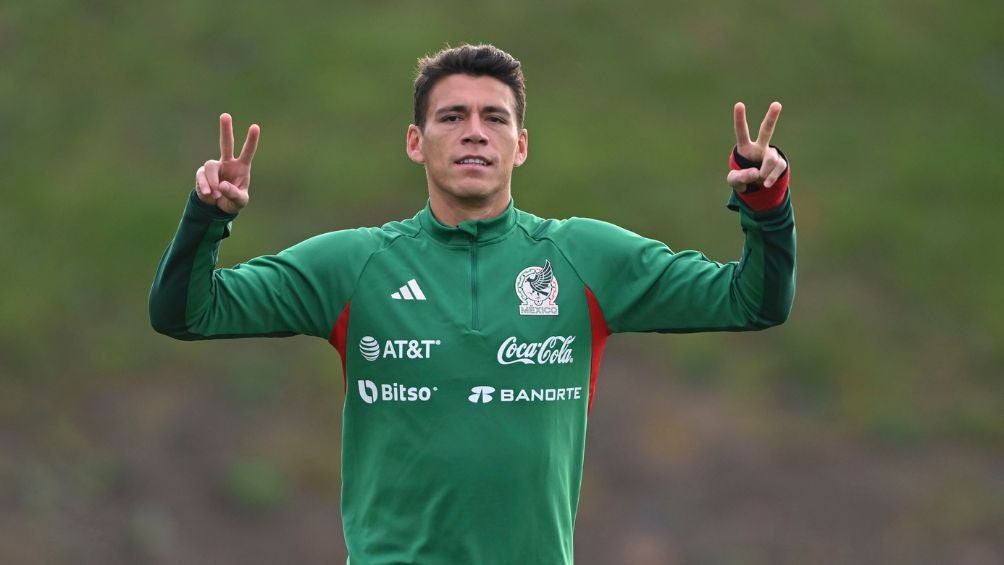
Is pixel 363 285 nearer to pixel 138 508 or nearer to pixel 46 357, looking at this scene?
pixel 138 508

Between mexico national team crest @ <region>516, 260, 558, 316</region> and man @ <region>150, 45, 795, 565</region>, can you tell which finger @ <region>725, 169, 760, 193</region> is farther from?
mexico national team crest @ <region>516, 260, 558, 316</region>

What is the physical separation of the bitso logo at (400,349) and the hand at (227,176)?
63cm

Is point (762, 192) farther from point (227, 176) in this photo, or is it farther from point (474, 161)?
point (227, 176)

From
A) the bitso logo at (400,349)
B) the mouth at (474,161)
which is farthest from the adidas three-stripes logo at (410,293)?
the mouth at (474,161)

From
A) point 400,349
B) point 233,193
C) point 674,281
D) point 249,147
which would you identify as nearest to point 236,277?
point 233,193

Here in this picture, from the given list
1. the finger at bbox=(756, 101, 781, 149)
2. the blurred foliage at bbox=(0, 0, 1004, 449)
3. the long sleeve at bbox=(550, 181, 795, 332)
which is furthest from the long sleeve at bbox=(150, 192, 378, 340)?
the blurred foliage at bbox=(0, 0, 1004, 449)

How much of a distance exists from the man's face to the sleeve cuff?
813mm

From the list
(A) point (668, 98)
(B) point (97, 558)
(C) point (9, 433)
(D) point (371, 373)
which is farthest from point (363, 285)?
(A) point (668, 98)

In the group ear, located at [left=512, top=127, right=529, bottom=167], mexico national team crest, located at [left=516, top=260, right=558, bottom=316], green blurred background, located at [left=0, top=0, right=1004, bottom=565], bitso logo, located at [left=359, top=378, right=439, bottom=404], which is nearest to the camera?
bitso logo, located at [left=359, top=378, right=439, bottom=404]

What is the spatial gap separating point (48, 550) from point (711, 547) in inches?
193

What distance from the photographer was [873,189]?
14.4 meters

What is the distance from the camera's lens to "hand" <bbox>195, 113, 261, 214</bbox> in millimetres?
4695

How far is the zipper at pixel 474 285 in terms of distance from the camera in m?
4.96

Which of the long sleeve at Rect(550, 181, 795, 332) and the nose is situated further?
the nose
